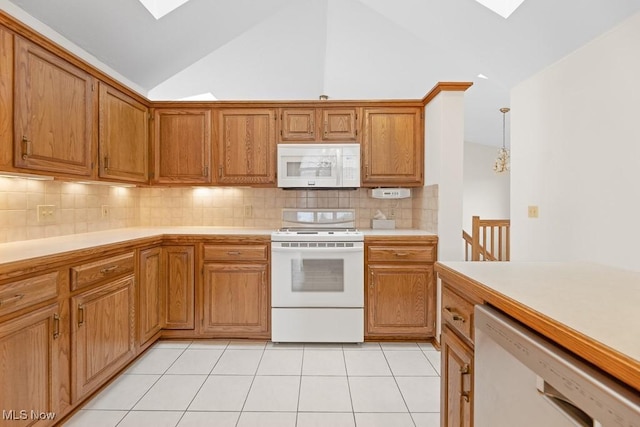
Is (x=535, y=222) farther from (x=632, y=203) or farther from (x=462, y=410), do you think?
(x=462, y=410)

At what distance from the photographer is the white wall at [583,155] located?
2057 millimetres

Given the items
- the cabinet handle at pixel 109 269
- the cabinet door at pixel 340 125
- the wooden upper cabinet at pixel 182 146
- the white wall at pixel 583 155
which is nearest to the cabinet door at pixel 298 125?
the cabinet door at pixel 340 125

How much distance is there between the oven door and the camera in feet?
8.80

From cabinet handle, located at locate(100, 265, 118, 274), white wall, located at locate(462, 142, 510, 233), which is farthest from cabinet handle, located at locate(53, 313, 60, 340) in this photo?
white wall, located at locate(462, 142, 510, 233)

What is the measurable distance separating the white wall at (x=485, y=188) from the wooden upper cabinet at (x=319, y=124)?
5473mm

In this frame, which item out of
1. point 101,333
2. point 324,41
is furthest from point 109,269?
point 324,41

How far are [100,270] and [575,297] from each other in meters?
2.24

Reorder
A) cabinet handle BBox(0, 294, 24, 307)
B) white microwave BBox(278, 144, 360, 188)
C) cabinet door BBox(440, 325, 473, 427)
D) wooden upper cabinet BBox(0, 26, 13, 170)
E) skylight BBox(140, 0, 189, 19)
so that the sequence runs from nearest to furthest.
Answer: cabinet door BBox(440, 325, 473, 427), cabinet handle BBox(0, 294, 24, 307), wooden upper cabinet BBox(0, 26, 13, 170), skylight BBox(140, 0, 189, 19), white microwave BBox(278, 144, 360, 188)

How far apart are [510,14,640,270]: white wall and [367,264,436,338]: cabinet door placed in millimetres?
1094

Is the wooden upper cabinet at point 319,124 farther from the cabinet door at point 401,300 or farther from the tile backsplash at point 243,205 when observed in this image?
the cabinet door at point 401,300

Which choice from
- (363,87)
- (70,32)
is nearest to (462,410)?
(70,32)

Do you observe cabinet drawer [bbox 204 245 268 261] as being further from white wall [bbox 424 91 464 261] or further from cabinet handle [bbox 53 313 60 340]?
white wall [bbox 424 91 464 261]

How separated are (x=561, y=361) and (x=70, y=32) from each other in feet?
9.93

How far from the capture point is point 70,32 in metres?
2.20
